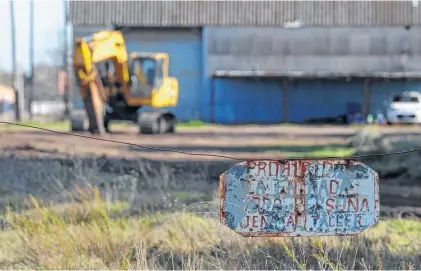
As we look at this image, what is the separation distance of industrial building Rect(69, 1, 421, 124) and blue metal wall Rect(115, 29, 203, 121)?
53 mm

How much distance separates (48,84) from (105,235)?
285ft

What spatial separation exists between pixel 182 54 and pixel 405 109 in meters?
12.3

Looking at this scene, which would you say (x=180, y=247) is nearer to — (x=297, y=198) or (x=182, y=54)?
(x=297, y=198)

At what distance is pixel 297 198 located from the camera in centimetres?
464

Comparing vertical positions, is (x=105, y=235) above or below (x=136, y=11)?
below

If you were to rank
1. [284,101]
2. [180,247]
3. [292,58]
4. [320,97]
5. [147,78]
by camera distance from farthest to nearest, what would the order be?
1. [292,58]
2. [320,97]
3. [284,101]
4. [147,78]
5. [180,247]

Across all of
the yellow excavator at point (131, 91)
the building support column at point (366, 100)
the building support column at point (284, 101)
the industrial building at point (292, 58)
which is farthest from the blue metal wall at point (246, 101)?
the yellow excavator at point (131, 91)

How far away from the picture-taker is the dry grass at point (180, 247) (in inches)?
250

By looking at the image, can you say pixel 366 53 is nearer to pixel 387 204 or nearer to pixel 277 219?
pixel 387 204

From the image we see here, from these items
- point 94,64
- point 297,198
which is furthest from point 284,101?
point 297,198

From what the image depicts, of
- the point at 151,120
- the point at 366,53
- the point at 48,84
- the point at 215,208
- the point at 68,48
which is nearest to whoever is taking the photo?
the point at 215,208

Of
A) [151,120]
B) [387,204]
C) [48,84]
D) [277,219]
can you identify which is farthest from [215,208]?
[48,84]

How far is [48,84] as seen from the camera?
92000mm

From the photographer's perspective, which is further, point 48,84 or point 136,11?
point 48,84
